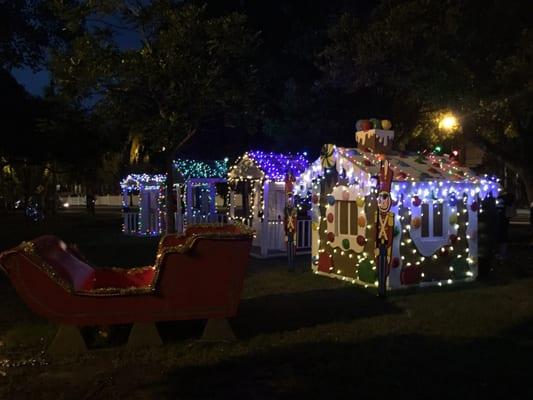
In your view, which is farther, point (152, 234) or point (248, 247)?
point (152, 234)

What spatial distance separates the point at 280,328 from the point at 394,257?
373cm

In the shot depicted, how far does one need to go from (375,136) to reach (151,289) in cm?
643

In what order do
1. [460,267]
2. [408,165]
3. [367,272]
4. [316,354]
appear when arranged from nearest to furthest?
[316,354] < [367,272] < [408,165] < [460,267]

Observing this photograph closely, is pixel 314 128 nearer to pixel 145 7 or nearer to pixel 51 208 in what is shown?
pixel 145 7

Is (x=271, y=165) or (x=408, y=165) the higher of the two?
(x=271, y=165)

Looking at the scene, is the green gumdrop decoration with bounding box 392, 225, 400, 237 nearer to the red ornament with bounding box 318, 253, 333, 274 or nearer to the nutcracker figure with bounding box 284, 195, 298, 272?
the red ornament with bounding box 318, 253, 333, 274

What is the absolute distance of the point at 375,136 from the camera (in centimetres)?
1252

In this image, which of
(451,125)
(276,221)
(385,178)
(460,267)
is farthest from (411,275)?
Result: (451,125)

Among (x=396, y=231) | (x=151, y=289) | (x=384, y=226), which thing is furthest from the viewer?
(x=396, y=231)

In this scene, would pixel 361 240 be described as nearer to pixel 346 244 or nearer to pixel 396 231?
pixel 346 244

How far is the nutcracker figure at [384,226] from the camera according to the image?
10336 millimetres

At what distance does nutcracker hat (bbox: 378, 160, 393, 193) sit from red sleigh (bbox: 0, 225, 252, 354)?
3385 mm

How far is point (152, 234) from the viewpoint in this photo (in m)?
24.6

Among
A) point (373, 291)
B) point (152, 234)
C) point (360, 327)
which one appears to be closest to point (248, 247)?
point (360, 327)
